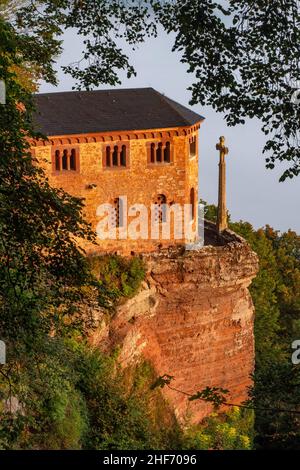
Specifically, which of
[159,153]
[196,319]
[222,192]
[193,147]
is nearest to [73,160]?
[159,153]

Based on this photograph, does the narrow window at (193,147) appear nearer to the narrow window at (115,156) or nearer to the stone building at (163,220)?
the stone building at (163,220)

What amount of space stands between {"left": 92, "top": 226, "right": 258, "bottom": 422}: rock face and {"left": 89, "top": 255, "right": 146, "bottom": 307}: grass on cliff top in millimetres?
553

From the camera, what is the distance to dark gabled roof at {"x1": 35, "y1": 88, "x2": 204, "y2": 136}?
40938mm

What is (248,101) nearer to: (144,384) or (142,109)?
(144,384)

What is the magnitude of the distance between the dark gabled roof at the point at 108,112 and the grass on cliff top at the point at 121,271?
5649 millimetres

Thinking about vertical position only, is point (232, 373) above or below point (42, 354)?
below

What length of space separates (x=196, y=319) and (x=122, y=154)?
7473 mm

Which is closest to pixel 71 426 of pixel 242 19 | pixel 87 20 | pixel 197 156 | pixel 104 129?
pixel 87 20

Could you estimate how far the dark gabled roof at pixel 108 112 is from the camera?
40.9 m

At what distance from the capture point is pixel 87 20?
15.3 meters

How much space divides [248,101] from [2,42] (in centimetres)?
346

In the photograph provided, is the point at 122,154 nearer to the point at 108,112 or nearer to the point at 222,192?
the point at 108,112

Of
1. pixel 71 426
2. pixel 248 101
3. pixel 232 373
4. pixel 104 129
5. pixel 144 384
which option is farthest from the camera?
pixel 232 373

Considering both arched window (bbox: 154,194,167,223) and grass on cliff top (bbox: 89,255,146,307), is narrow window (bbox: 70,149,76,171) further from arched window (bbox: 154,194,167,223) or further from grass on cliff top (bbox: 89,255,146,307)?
grass on cliff top (bbox: 89,255,146,307)
